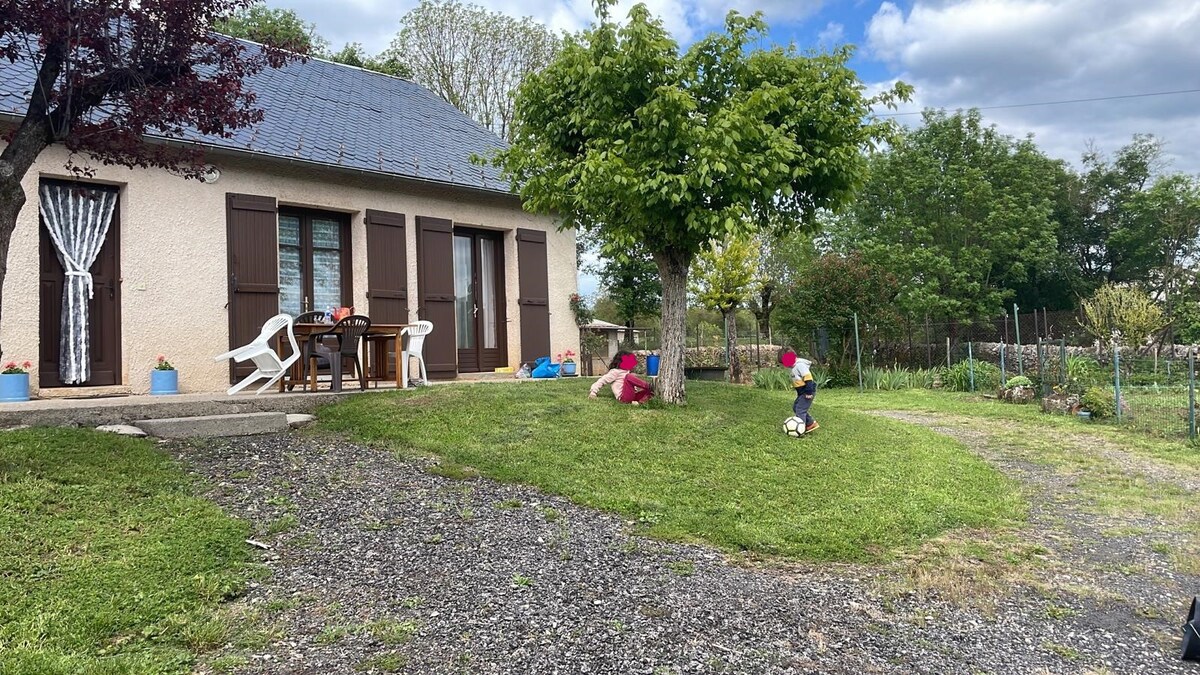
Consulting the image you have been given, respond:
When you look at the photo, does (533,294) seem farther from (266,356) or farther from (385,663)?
(385,663)

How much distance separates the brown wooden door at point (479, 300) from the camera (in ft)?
34.0

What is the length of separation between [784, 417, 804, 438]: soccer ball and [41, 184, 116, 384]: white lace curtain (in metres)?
6.74

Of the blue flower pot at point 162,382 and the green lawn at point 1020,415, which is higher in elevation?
the blue flower pot at point 162,382

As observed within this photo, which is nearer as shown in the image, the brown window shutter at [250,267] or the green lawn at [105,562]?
the green lawn at [105,562]

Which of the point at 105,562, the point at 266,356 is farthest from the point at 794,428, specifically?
the point at 105,562

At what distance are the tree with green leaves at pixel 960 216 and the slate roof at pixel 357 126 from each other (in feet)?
47.1

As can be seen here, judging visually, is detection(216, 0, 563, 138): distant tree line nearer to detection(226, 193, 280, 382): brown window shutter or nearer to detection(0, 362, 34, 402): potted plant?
detection(226, 193, 280, 382): brown window shutter

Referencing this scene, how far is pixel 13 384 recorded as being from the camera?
6.36 meters

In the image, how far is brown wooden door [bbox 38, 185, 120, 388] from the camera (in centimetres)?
697

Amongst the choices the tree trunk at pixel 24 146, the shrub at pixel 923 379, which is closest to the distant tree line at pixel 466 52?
the shrub at pixel 923 379

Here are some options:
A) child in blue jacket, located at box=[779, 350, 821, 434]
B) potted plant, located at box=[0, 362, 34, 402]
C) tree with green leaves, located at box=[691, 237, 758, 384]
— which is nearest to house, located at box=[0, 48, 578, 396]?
potted plant, located at box=[0, 362, 34, 402]

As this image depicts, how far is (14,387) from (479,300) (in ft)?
17.9

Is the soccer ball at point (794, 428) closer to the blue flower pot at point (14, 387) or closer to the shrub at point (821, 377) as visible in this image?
the blue flower pot at point (14, 387)

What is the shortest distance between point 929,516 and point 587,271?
58.2 ft
